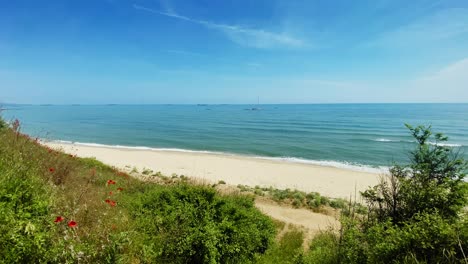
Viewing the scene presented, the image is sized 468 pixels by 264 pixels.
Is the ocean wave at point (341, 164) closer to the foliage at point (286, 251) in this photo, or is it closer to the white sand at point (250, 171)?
the white sand at point (250, 171)

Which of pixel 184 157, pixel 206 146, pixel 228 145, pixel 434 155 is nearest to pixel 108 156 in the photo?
pixel 184 157

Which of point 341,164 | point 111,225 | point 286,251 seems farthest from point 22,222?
point 341,164

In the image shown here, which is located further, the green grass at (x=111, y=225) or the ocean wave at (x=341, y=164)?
the ocean wave at (x=341, y=164)

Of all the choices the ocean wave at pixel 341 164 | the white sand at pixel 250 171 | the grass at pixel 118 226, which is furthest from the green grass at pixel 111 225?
the ocean wave at pixel 341 164

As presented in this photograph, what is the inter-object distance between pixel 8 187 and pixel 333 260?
555 centimetres

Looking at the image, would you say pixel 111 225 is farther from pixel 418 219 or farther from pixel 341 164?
pixel 341 164

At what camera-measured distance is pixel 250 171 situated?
24828mm

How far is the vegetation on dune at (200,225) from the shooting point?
336 cm

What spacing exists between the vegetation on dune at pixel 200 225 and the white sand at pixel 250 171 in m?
12.8

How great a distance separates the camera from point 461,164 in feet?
20.5

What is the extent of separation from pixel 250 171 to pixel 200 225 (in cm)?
1923

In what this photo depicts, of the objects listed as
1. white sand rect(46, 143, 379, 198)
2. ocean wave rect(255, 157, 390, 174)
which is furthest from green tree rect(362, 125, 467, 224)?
ocean wave rect(255, 157, 390, 174)

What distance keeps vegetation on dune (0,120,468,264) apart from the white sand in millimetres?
12785

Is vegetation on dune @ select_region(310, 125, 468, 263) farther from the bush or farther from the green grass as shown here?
the green grass
